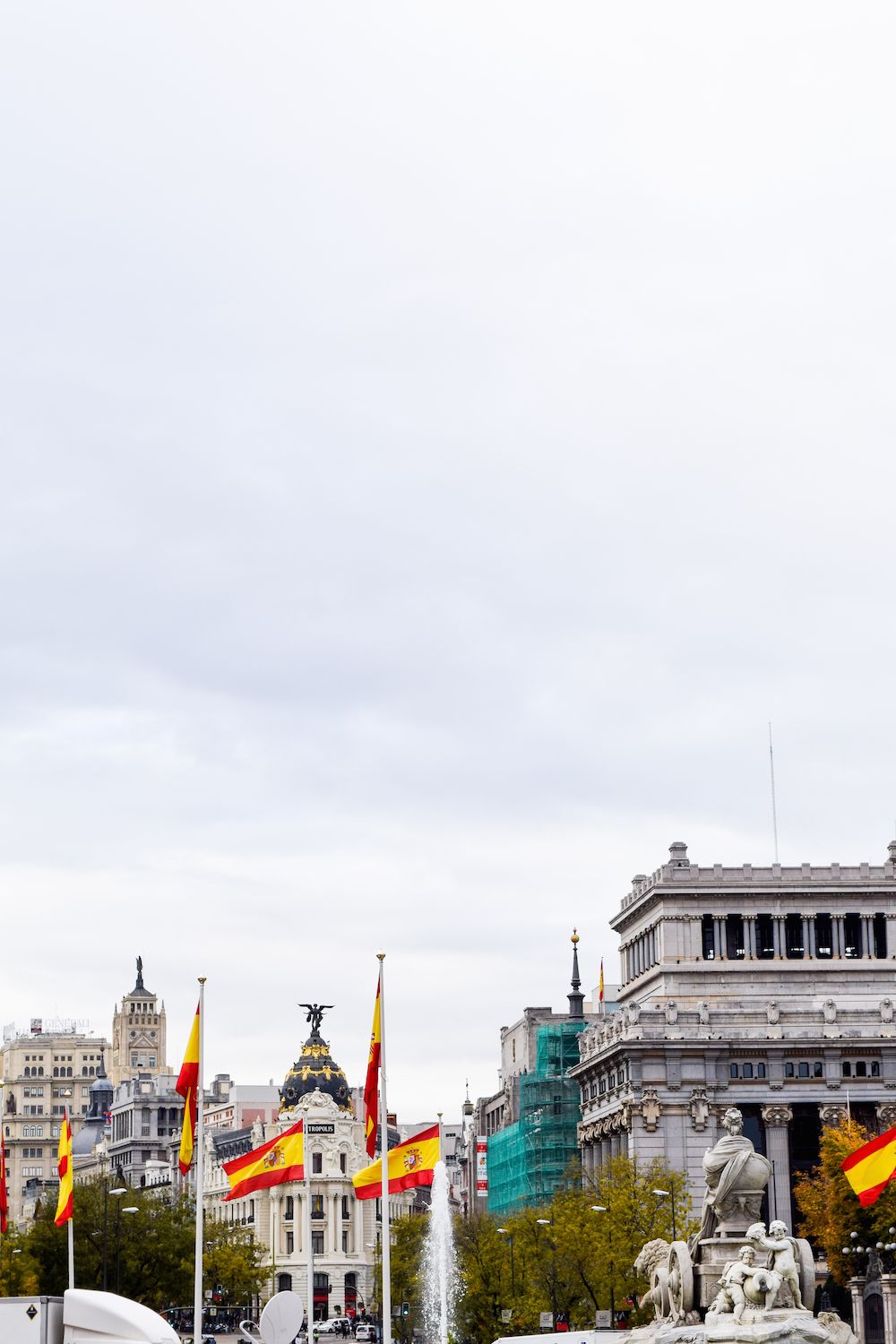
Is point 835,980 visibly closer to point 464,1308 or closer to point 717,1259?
point 464,1308

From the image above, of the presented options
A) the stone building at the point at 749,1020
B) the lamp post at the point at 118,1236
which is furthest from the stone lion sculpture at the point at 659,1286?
the stone building at the point at 749,1020

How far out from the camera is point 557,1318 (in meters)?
111

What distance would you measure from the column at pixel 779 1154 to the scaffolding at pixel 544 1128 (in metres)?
25.8

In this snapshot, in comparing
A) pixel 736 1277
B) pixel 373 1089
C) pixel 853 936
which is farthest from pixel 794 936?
pixel 736 1277

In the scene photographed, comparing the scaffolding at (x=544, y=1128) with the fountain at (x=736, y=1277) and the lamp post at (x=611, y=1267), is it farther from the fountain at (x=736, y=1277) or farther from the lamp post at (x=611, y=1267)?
the fountain at (x=736, y=1277)

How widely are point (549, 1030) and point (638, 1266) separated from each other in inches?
4822

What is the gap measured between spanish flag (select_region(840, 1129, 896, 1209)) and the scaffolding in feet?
342

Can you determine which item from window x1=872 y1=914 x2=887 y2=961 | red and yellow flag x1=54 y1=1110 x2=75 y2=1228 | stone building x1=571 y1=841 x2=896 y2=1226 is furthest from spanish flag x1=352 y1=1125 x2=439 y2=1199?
window x1=872 y1=914 x2=887 y2=961

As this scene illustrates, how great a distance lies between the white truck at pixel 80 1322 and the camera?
82.6ft

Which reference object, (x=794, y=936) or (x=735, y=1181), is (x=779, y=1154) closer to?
(x=794, y=936)

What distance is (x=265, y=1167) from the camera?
8319 cm

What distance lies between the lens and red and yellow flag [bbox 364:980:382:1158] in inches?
2643

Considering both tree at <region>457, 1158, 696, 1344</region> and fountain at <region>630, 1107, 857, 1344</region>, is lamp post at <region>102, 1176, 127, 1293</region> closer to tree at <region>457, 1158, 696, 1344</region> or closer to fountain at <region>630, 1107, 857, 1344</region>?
tree at <region>457, 1158, 696, 1344</region>

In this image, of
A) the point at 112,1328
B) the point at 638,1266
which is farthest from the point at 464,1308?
the point at 112,1328
